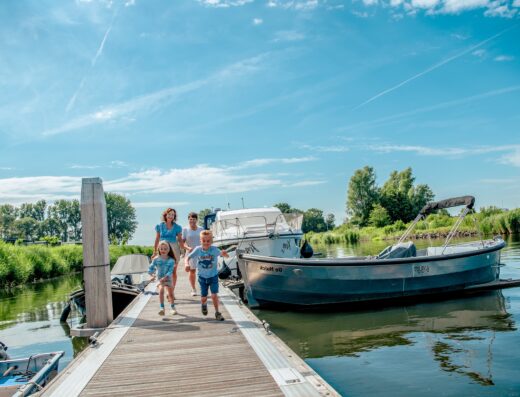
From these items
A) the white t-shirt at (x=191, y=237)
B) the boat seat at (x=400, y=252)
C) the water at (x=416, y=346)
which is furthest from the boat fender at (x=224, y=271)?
the white t-shirt at (x=191, y=237)

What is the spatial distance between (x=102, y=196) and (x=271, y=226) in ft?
34.7

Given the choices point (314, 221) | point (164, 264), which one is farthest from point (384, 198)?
point (164, 264)

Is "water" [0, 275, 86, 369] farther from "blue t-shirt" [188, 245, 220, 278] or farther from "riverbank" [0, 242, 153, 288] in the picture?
"riverbank" [0, 242, 153, 288]

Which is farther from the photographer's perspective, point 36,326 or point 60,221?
point 60,221

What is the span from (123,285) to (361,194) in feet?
271

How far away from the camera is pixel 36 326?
14602 millimetres

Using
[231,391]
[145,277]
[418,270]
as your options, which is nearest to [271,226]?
[145,277]

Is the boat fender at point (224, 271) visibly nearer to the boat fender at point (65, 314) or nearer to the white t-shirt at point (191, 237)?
the boat fender at point (65, 314)

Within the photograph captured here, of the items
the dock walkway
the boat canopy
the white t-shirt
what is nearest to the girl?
the white t-shirt

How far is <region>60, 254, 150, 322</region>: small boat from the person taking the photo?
13.7 meters

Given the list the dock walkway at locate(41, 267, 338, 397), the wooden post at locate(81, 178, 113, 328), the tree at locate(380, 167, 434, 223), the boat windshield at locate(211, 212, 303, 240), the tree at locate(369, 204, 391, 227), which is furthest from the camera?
the tree at locate(380, 167, 434, 223)

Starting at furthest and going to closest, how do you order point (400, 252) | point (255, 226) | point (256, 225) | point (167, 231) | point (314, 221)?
1. point (314, 221)
2. point (256, 225)
3. point (255, 226)
4. point (400, 252)
5. point (167, 231)

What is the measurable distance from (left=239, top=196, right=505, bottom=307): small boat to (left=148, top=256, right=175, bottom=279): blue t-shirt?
443cm

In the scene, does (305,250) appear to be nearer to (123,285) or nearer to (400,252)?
(400,252)
